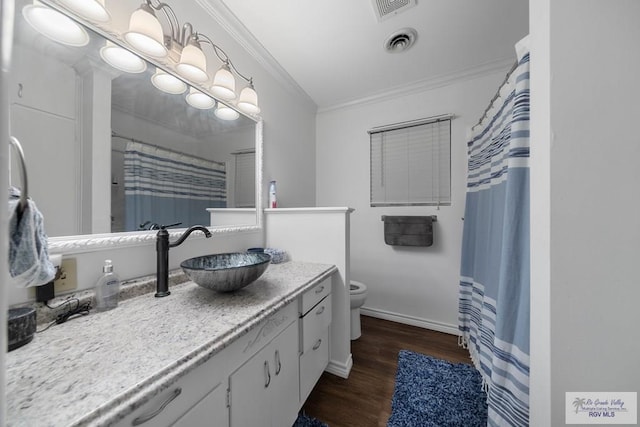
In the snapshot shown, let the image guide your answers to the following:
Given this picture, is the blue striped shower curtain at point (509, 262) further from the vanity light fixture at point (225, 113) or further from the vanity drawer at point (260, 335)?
the vanity light fixture at point (225, 113)

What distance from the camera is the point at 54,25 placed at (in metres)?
0.72

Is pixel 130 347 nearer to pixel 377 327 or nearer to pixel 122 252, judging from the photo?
pixel 122 252

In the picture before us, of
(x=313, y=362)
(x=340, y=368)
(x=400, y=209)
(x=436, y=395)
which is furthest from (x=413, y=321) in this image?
(x=313, y=362)

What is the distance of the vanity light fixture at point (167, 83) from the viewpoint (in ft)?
3.31

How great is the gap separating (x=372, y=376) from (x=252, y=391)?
3.27 ft

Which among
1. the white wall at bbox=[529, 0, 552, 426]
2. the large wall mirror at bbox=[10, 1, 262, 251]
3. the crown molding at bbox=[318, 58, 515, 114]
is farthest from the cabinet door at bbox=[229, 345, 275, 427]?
the crown molding at bbox=[318, 58, 515, 114]

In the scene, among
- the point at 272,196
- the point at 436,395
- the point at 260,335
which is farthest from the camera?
the point at 272,196

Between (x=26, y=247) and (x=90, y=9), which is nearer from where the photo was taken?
(x=26, y=247)

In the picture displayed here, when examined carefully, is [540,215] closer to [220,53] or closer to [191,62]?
[191,62]

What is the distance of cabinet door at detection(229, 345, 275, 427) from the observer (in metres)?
0.68

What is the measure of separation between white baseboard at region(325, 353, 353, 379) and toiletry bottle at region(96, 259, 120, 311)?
4.16 feet

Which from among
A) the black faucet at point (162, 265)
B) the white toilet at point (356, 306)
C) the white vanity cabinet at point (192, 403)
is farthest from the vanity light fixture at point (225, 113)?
the white toilet at point (356, 306)

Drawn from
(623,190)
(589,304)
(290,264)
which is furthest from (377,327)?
(623,190)

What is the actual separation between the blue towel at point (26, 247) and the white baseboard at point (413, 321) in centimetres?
227
